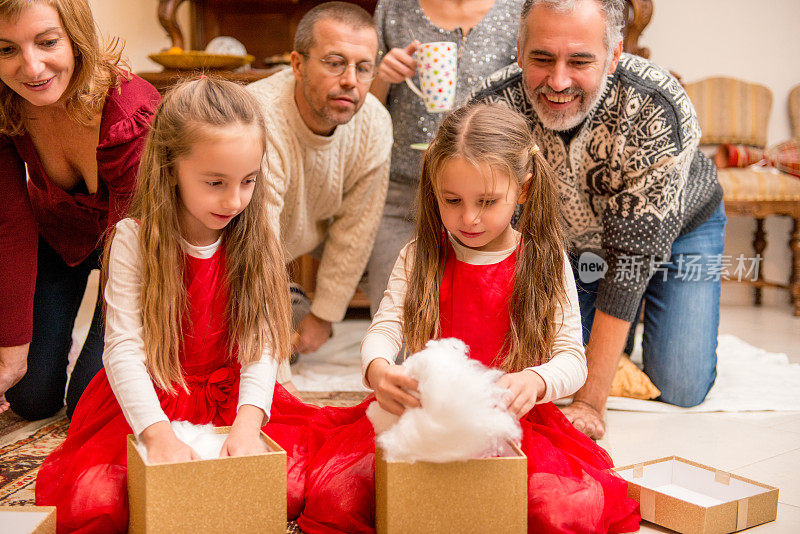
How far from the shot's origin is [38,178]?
1.62 m

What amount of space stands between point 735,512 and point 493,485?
1.40 feet

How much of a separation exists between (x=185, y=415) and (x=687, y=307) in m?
1.33

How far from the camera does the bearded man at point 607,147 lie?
1.57 meters

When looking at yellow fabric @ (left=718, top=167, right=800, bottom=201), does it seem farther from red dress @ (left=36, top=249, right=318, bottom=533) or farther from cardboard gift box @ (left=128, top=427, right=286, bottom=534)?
cardboard gift box @ (left=128, top=427, right=286, bottom=534)

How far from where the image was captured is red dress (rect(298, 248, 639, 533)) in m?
1.13

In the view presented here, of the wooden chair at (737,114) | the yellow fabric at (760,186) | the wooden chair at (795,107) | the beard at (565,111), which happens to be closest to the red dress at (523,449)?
the beard at (565,111)

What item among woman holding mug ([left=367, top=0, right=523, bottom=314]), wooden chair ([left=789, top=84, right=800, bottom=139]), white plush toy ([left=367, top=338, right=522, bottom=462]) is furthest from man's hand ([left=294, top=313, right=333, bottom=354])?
wooden chair ([left=789, top=84, right=800, bottom=139])

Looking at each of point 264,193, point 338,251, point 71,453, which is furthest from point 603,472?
point 338,251

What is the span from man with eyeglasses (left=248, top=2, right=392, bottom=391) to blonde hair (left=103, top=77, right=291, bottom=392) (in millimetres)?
405

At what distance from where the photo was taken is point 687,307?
200 cm

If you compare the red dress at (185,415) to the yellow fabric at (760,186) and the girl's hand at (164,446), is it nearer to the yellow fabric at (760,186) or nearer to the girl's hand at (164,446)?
the girl's hand at (164,446)

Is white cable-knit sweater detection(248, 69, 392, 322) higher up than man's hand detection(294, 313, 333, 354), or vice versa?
white cable-knit sweater detection(248, 69, 392, 322)

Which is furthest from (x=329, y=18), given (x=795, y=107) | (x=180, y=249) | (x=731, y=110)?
(x=795, y=107)

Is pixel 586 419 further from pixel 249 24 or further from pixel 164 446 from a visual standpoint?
pixel 249 24
